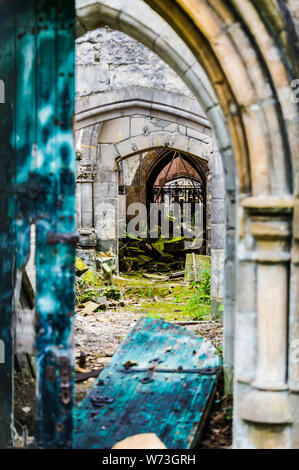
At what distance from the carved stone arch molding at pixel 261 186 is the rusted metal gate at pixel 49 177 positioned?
0.56 meters

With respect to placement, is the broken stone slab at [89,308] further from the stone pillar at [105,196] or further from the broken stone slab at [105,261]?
the stone pillar at [105,196]

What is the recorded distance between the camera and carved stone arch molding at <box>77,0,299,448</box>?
8.02 ft

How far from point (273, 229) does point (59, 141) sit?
113cm

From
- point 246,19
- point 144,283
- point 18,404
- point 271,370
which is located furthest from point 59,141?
point 144,283

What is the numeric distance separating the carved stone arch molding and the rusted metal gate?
0.56m

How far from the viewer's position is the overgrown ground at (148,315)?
3.59 meters

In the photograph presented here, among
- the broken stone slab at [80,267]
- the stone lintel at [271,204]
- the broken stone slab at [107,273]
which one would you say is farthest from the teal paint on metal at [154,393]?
the broken stone slab at [107,273]

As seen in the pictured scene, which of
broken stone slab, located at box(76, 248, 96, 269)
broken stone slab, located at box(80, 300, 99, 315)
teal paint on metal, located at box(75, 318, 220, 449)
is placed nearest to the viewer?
teal paint on metal, located at box(75, 318, 220, 449)

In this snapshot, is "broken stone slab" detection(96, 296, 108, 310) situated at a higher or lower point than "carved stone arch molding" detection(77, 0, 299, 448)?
lower

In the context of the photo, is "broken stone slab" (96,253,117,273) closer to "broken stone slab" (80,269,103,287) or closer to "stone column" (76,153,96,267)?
"stone column" (76,153,96,267)

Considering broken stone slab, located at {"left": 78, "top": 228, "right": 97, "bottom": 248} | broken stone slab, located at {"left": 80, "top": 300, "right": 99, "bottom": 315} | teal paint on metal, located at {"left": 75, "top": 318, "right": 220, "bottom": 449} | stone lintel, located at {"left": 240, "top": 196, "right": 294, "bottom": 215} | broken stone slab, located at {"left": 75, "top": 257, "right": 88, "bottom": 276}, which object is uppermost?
stone lintel, located at {"left": 240, "top": 196, "right": 294, "bottom": 215}

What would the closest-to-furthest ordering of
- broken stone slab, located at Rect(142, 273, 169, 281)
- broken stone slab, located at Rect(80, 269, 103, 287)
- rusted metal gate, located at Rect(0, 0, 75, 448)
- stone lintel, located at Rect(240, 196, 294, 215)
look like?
stone lintel, located at Rect(240, 196, 294, 215)
rusted metal gate, located at Rect(0, 0, 75, 448)
broken stone slab, located at Rect(80, 269, 103, 287)
broken stone slab, located at Rect(142, 273, 169, 281)

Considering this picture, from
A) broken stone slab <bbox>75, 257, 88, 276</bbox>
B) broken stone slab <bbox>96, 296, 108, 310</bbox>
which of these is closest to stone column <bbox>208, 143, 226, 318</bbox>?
broken stone slab <bbox>96, 296, 108, 310</bbox>

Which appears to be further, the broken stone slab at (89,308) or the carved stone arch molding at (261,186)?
the broken stone slab at (89,308)
